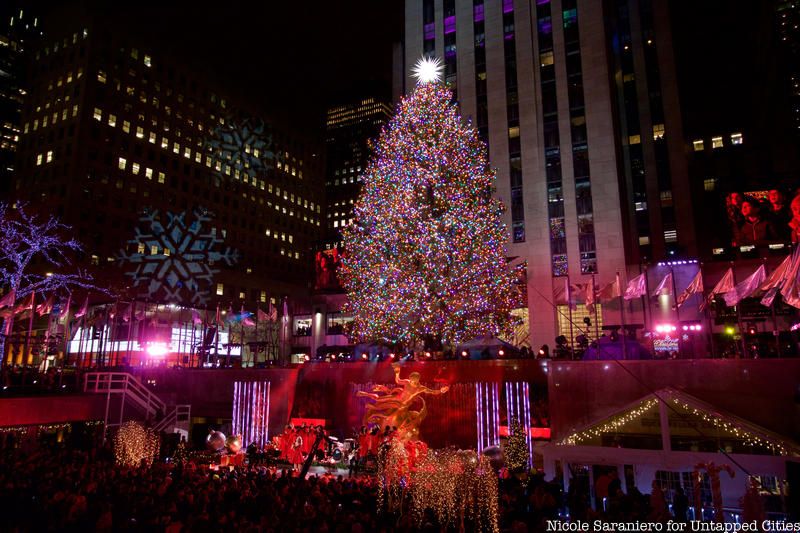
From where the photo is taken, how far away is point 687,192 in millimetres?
44812

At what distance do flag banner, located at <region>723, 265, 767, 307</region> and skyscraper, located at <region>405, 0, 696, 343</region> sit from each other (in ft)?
46.4

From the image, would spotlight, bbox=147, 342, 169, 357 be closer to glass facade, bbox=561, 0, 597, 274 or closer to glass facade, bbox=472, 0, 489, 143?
glass facade, bbox=472, 0, 489, 143

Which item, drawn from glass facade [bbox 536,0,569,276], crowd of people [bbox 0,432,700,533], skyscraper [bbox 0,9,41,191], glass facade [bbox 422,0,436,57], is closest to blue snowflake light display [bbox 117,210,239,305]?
skyscraper [bbox 0,9,41,191]

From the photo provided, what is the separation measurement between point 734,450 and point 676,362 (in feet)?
13.4

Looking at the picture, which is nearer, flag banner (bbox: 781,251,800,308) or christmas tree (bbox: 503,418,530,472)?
flag banner (bbox: 781,251,800,308)

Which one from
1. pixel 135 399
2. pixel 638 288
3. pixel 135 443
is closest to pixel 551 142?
pixel 638 288

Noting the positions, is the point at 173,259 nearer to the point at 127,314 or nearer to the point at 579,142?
the point at 127,314

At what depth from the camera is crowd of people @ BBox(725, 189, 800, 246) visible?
30281 mm

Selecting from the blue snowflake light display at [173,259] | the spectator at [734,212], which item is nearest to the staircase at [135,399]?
the spectator at [734,212]

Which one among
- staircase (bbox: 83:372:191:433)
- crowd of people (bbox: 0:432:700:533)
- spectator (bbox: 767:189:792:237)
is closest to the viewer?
crowd of people (bbox: 0:432:700:533)

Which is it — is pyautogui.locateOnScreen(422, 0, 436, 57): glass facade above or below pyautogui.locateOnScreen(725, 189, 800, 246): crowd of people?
above

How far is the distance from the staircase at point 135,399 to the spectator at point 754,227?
112 feet

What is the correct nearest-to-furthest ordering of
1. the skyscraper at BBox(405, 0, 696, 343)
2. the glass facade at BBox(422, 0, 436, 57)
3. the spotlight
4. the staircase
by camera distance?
the staircase → the skyscraper at BBox(405, 0, 696, 343) → the glass facade at BBox(422, 0, 436, 57) → the spotlight

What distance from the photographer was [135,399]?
26406 mm
